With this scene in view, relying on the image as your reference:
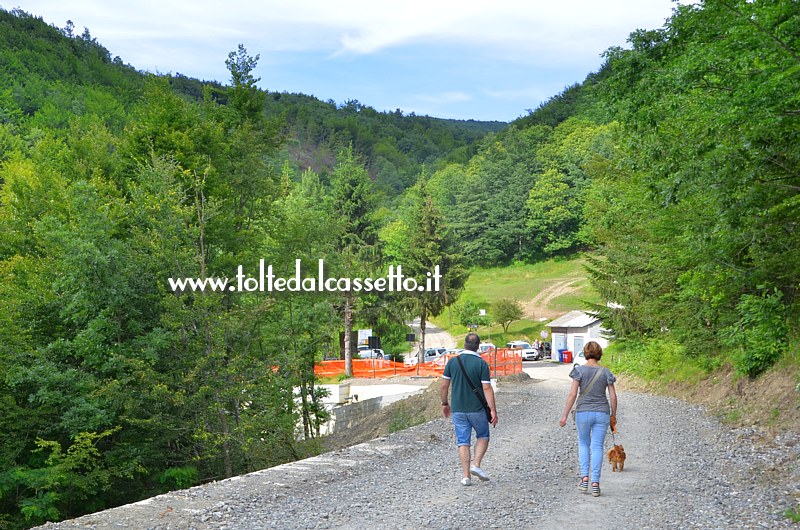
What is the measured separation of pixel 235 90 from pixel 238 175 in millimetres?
4496

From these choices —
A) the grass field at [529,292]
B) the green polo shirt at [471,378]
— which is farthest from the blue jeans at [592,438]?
the grass field at [529,292]

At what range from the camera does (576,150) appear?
114 meters

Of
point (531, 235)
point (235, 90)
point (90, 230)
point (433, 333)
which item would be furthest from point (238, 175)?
point (531, 235)

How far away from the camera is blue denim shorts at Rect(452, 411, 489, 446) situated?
9.32 meters

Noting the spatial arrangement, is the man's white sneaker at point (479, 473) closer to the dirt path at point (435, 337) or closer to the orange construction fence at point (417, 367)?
the orange construction fence at point (417, 367)

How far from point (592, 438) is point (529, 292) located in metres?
79.9

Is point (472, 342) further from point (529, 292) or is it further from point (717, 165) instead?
point (529, 292)

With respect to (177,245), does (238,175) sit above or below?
above

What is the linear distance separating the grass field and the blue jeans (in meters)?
56.4

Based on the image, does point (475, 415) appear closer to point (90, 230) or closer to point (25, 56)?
point (90, 230)

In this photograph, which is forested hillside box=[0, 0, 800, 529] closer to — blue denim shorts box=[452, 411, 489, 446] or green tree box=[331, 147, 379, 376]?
blue denim shorts box=[452, 411, 489, 446]

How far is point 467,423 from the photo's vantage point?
9430 mm

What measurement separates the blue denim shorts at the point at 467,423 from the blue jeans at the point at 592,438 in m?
1.15

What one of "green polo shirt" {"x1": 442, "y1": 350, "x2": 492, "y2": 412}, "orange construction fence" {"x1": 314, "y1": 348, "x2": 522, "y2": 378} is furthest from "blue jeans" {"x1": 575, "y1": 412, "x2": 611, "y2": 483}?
"orange construction fence" {"x1": 314, "y1": 348, "x2": 522, "y2": 378}
